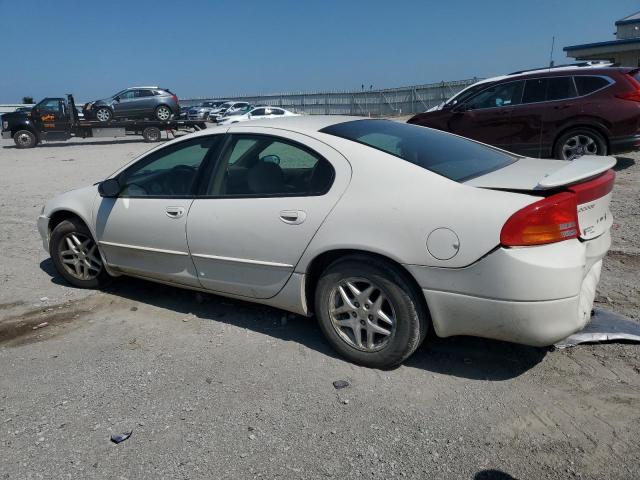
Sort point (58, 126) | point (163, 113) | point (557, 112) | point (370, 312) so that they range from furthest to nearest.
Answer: point (163, 113) → point (58, 126) → point (557, 112) → point (370, 312)

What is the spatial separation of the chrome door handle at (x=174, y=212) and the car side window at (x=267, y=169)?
0.26 meters

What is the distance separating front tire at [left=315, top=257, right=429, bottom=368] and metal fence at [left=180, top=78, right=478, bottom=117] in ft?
96.8

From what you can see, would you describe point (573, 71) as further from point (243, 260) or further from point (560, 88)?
point (243, 260)

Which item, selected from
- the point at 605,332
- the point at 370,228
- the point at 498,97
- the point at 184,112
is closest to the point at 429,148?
the point at 370,228

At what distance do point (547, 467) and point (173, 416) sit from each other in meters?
1.90

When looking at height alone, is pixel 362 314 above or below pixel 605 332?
above

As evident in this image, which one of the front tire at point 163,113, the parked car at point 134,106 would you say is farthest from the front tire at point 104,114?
the front tire at point 163,113

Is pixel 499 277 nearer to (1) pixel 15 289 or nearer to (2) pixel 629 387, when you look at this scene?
(2) pixel 629 387

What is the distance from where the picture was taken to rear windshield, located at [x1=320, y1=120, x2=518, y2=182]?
338 centimetres

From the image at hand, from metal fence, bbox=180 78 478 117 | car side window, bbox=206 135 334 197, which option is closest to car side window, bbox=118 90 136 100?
metal fence, bbox=180 78 478 117

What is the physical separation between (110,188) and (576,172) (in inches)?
134

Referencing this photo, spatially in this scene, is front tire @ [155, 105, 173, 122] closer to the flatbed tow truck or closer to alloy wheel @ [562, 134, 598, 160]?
the flatbed tow truck

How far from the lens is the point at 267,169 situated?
12.9 feet

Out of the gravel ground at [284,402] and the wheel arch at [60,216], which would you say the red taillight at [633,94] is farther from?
the wheel arch at [60,216]
